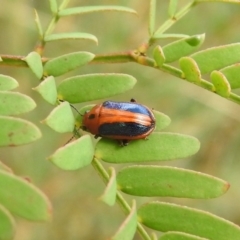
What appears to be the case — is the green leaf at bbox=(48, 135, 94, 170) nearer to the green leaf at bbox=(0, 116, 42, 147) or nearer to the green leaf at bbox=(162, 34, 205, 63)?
the green leaf at bbox=(0, 116, 42, 147)

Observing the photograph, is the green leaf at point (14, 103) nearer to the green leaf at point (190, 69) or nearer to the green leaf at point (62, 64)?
the green leaf at point (62, 64)

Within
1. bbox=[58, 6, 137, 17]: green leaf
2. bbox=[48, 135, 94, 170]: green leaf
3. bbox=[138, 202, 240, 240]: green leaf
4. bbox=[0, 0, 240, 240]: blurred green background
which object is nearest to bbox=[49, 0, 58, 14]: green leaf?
bbox=[58, 6, 137, 17]: green leaf

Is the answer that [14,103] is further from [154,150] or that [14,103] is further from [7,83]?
→ [154,150]

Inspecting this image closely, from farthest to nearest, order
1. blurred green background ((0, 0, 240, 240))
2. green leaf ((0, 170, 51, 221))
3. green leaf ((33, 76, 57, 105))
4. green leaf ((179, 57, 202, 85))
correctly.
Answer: blurred green background ((0, 0, 240, 240)) → green leaf ((179, 57, 202, 85)) → green leaf ((33, 76, 57, 105)) → green leaf ((0, 170, 51, 221))

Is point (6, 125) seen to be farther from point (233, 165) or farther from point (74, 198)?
point (233, 165)

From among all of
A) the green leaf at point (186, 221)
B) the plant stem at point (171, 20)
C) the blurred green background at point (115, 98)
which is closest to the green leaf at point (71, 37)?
the plant stem at point (171, 20)

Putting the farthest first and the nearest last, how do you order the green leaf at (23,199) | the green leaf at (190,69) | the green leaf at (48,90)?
1. the green leaf at (190,69)
2. the green leaf at (48,90)
3. the green leaf at (23,199)
